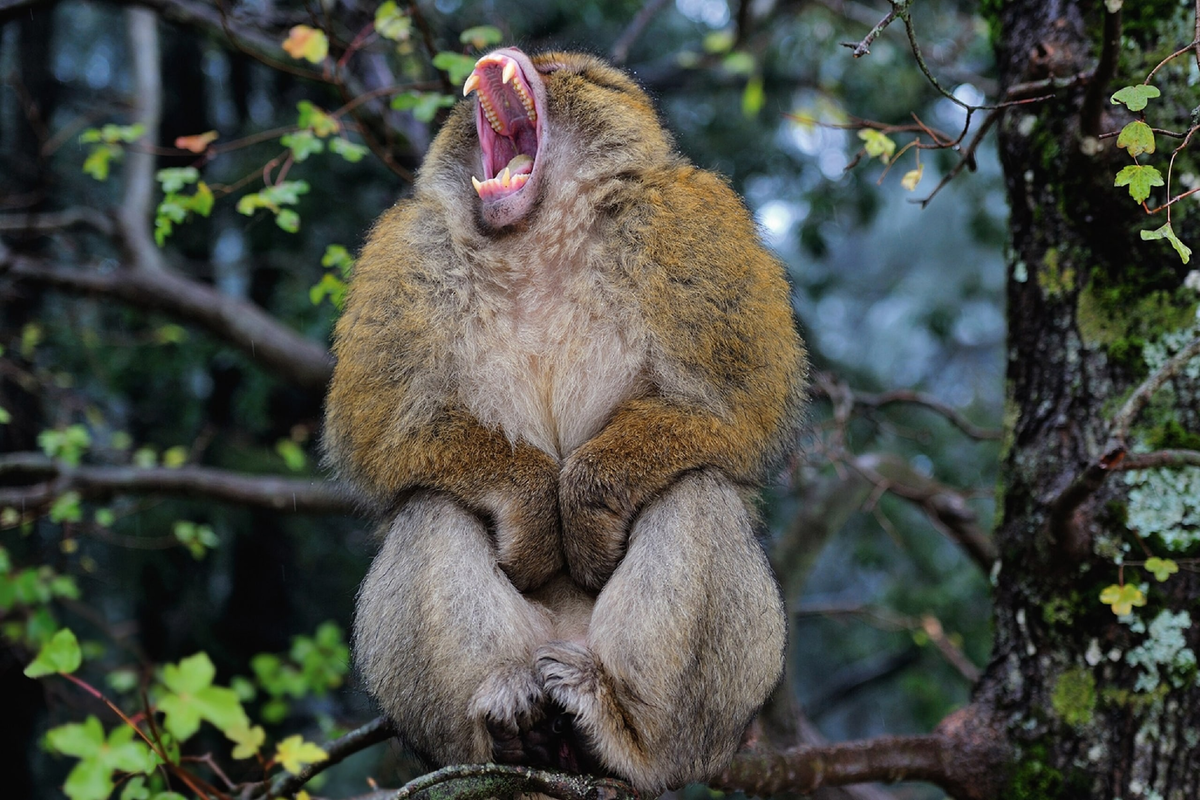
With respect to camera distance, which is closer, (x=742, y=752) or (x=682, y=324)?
(x=682, y=324)

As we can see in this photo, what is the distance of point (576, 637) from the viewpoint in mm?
2502

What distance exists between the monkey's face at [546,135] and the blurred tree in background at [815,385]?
17.4 inches

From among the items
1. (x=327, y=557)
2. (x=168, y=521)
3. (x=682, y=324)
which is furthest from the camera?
(x=327, y=557)

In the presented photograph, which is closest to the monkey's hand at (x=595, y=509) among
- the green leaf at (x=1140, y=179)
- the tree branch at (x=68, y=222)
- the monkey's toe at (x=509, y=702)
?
the monkey's toe at (x=509, y=702)

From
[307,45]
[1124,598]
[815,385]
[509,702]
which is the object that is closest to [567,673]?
[509,702]

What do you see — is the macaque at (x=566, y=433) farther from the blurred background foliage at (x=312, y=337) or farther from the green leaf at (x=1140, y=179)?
the blurred background foliage at (x=312, y=337)

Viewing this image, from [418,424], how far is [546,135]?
3.13 feet

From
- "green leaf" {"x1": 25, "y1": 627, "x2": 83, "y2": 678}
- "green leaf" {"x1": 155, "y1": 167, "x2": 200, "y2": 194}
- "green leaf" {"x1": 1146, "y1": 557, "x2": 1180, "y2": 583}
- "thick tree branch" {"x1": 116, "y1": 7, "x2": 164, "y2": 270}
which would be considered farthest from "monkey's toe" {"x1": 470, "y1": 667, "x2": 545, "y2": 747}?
"thick tree branch" {"x1": 116, "y1": 7, "x2": 164, "y2": 270}

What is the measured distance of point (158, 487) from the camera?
4.71 metres

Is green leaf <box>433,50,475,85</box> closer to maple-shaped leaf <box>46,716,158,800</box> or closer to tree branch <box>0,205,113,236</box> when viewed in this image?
maple-shaped leaf <box>46,716,158,800</box>

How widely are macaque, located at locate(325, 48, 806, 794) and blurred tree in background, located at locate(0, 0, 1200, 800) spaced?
1.44 ft

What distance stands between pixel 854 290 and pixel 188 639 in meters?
7.35

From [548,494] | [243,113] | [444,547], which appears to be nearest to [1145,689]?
[548,494]

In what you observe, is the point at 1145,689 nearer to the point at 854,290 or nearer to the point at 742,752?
the point at 742,752
